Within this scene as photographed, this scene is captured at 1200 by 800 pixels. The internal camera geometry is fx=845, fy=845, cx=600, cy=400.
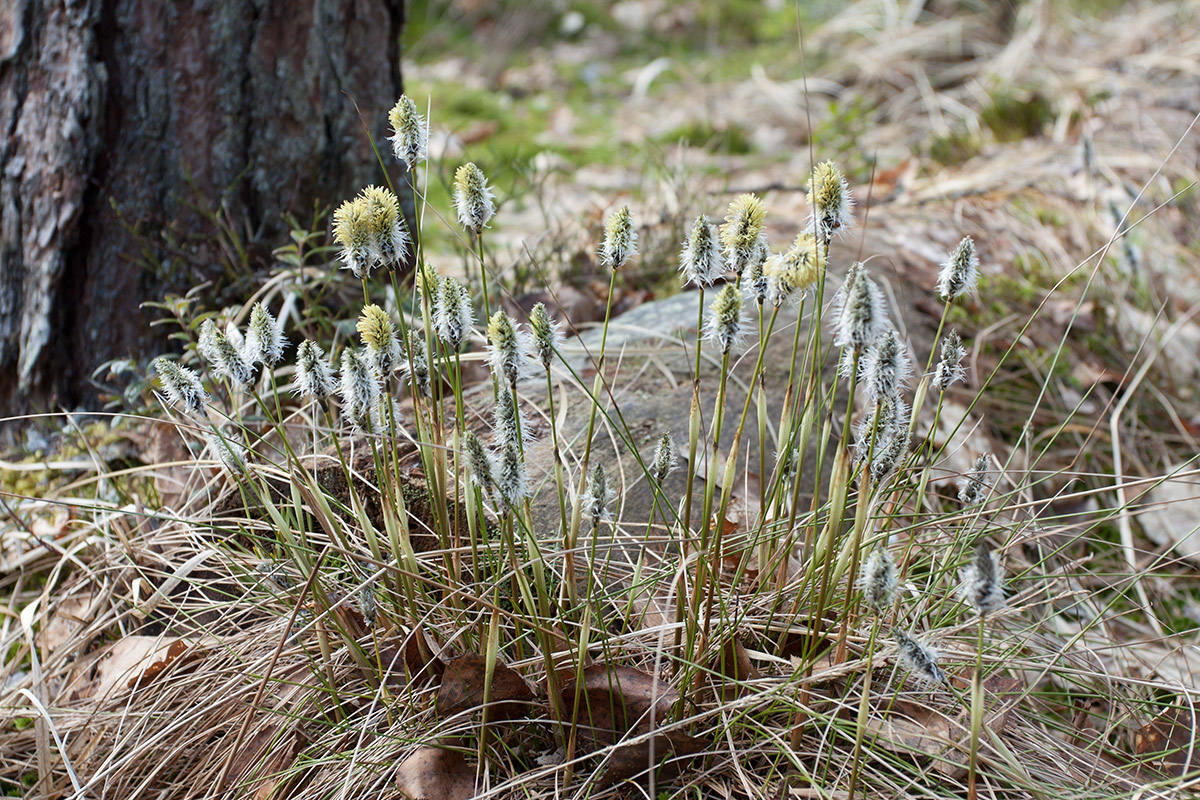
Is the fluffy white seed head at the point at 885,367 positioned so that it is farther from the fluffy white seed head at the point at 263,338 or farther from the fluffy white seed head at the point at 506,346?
the fluffy white seed head at the point at 263,338

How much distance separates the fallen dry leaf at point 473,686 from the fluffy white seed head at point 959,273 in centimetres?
78

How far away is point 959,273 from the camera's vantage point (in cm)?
109

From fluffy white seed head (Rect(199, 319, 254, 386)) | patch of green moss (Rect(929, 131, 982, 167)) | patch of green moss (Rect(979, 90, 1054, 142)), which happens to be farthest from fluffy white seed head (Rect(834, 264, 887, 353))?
patch of green moss (Rect(979, 90, 1054, 142))

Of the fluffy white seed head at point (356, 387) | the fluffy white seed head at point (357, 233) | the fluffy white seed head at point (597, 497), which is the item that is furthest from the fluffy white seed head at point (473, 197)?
the fluffy white seed head at point (597, 497)

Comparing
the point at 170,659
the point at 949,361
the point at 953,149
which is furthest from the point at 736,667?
the point at 953,149

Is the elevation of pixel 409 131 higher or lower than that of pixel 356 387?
higher

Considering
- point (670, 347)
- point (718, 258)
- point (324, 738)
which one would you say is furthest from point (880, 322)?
point (670, 347)

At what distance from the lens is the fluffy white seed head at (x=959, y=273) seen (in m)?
1.08

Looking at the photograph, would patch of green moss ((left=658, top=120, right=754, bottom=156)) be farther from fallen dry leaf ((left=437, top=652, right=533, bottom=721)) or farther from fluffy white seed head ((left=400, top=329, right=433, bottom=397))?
fallen dry leaf ((left=437, top=652, right=533, bottom=721))

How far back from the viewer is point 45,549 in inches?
72.2

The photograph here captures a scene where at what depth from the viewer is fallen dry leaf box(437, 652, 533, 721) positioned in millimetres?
1151

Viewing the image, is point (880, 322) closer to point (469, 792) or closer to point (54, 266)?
point (469, 792)

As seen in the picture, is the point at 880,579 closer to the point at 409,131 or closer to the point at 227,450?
the point at 409,131

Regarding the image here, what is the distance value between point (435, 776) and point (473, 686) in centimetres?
12
